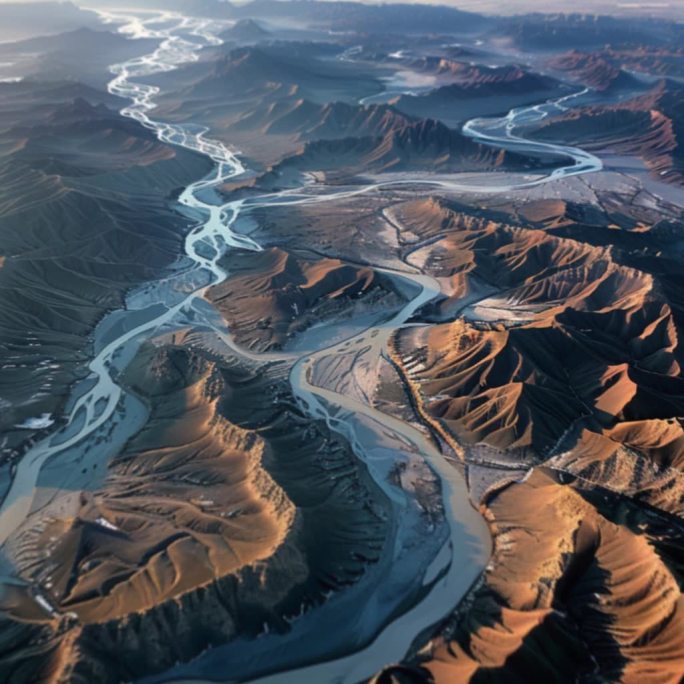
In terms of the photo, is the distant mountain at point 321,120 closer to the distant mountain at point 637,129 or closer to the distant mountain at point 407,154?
the distant mountain at point 407,154

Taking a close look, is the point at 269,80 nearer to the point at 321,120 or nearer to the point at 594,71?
the point at 321,120

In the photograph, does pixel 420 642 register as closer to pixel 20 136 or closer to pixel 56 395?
pixel 56 395

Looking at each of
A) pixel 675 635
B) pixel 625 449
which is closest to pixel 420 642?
pixel 675 635

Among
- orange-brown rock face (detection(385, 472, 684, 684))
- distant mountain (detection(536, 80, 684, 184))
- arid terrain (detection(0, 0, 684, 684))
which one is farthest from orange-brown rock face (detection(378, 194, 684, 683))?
distant mountain (detection(536, 80, 684, 184))

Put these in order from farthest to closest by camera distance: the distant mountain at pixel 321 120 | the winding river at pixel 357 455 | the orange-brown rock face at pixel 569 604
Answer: the distant mountain at pixel 321 120 < the winding river at pixel 357 455 < the orange-brown rock face at pixel 569 604

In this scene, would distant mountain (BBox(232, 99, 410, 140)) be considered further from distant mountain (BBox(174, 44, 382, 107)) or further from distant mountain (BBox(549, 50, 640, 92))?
distant mountain (BBox(549, 50, 640, 92))

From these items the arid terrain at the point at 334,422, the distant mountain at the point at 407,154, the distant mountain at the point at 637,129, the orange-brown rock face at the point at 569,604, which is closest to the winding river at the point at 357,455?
the arid terrain at the point at 334,422
